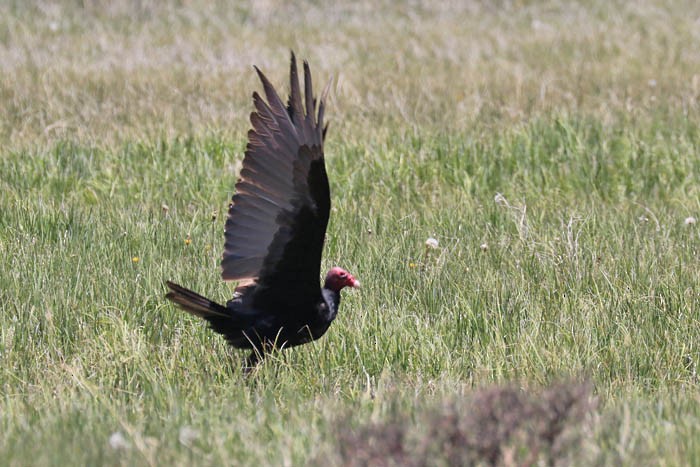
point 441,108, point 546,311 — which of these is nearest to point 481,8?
point 441,108

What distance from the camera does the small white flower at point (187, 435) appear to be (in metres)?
3.02

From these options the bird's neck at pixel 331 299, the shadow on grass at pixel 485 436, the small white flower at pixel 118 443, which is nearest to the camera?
the shadow on grass at pixel 485 436

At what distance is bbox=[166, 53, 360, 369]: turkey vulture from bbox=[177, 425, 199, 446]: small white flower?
75cm

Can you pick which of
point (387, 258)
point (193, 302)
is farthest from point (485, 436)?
point (387, 258)

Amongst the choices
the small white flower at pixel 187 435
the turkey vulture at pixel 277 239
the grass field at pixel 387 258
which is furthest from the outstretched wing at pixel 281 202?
the small white flower at pixel 187 435

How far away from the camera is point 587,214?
20.9 ft

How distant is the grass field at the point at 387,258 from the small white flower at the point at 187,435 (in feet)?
0.08

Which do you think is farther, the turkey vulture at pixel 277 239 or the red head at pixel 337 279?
the red head at pixel 337 279

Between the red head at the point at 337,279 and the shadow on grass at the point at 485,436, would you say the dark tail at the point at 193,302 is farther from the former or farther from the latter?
the shadow on grass at the point at 485,436

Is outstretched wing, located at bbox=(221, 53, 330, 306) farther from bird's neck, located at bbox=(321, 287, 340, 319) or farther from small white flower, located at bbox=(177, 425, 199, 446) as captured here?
small white flower, located at bbox=(177, 425, 199, 446)

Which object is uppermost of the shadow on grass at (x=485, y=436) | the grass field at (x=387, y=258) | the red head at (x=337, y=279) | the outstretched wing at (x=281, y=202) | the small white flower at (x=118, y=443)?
the outstretched wing at (x=281, y=202)

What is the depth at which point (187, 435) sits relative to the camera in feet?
9.96

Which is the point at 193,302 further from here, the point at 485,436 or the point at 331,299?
the point at 485,436

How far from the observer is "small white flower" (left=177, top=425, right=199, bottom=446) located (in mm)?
3018
